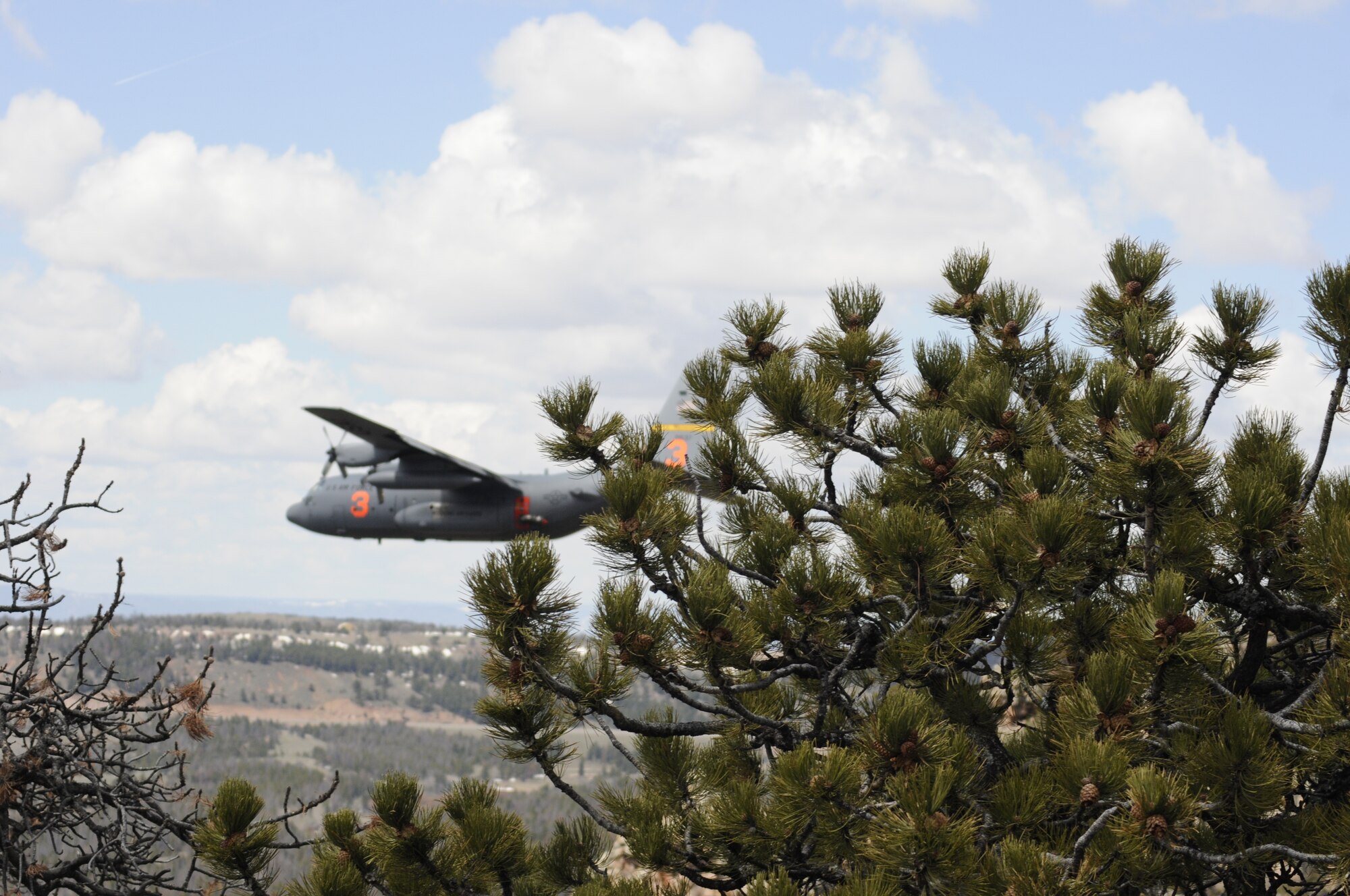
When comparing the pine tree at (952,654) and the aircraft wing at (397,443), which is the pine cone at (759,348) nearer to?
the pine tree at (952,654)

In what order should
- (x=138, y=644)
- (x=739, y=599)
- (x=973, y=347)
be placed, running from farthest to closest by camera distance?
(x=138, y=644), (x=973, y=347), (x=739, y=599)

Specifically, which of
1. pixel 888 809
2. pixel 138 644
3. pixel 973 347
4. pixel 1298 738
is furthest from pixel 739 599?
pixel 138 644

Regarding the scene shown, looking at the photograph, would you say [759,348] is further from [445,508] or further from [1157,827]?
[445,508]

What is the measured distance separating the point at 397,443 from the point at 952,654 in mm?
35579

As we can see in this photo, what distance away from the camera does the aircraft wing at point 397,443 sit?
38000 millimetres

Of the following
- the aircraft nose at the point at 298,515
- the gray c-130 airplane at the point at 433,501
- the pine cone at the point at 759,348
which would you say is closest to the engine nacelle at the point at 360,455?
the gray c-130 airplane at the point at 433,501

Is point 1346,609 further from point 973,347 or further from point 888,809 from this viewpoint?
point 973,347

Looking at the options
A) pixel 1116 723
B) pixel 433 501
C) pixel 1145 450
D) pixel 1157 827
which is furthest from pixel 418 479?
pixel 1157 827

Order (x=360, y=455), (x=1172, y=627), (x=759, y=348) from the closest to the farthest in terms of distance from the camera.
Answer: (x=1172, y=627)
(x=759, y=348)
(x=360, y=455)

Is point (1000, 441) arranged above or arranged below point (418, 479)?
below

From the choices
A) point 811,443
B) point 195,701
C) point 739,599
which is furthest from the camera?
point 811,443

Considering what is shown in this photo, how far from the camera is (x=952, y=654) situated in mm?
7215

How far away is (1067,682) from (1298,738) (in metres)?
1.16

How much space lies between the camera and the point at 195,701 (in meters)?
7.71
